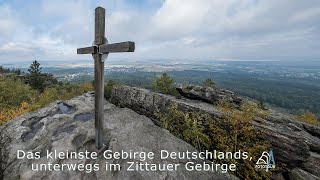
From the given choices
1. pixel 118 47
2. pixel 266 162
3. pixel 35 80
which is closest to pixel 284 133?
pixel 266 162

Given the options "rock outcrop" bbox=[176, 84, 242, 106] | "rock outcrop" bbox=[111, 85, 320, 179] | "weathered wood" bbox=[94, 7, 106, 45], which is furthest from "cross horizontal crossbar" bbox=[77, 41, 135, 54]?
"rock outcrop" bbox=[176, 84, 242, 106]

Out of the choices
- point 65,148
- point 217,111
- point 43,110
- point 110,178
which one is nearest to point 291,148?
point 217,111

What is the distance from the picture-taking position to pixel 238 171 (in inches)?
380

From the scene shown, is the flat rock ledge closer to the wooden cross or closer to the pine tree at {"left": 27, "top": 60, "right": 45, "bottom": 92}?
the wooden cross

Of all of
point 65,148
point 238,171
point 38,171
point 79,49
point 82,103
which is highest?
point 79,49

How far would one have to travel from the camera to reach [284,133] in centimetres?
961

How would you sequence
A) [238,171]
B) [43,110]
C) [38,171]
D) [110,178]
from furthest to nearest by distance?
[43,110], [238,171], [38,171], [110,178]

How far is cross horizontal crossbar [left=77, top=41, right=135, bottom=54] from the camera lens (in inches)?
243

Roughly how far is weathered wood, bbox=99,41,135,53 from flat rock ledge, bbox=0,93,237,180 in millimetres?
4521

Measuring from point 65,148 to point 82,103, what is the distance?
18.8 feet

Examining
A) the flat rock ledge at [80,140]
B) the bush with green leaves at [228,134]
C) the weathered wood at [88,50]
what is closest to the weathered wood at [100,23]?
the weathered wood at [88,50]

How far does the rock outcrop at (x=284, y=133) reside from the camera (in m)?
9.11

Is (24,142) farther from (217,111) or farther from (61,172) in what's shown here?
(217,111)

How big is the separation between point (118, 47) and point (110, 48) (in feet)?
2.18
